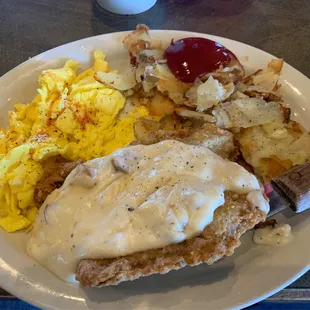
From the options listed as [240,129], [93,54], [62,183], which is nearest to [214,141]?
[240,129]

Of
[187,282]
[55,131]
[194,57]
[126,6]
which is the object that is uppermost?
[194,57]

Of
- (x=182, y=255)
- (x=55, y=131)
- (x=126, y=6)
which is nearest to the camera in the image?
(x=182, y=255)

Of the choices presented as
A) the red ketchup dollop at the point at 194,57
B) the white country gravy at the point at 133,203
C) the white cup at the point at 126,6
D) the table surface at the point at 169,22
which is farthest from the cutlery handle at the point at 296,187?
the white cup at the point at 126,6

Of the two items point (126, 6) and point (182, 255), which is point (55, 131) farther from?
point (126, 6)

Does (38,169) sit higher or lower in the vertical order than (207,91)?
lower

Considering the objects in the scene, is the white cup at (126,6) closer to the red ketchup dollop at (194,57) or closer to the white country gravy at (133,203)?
the red ketchup dollop at (194,57)

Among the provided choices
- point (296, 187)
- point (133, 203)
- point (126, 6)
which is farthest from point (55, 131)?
point (126, 6)

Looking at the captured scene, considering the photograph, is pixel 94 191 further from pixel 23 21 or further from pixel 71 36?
pixel 23 21
